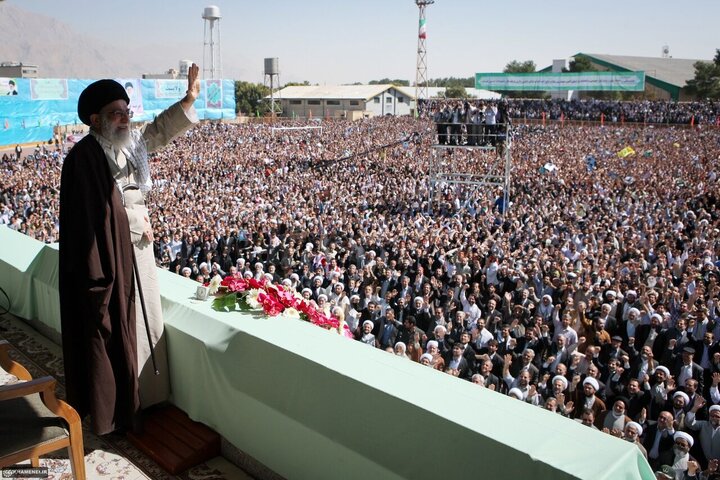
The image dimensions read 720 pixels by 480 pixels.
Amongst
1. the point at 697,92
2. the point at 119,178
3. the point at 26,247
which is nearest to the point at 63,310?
the point at 119,178

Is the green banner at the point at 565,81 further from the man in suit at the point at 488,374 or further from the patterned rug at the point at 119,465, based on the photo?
the patterned rug at the point at 119,465

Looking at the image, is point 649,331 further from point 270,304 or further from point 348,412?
point 348,412

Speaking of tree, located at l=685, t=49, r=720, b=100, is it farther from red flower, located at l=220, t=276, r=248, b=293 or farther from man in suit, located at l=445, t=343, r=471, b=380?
red flower, located at l=220, t=276, r=248, b=293

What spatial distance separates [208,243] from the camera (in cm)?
1122

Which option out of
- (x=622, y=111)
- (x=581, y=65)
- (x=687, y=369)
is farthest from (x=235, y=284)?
(x=581, y=65)

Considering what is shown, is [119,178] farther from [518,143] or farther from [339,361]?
[518,143]

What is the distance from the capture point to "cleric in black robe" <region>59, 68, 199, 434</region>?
2.19 meters

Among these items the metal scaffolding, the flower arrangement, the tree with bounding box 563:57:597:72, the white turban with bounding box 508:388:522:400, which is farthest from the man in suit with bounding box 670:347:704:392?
the tree with bounding box 563:57:597:72

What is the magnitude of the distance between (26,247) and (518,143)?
84.0 ft

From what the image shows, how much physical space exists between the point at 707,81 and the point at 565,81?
9513 mm

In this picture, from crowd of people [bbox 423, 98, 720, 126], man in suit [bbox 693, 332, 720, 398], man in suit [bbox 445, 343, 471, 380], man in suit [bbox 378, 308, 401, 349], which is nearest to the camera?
man in suit [bbox 445, 343, 471, 380]

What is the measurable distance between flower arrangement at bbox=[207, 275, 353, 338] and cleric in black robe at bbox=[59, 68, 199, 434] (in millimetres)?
403

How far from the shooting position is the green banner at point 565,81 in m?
40.9

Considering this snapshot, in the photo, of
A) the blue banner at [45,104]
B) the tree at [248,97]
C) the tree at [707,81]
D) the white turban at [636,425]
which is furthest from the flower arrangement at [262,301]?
the tree at [248,97]
